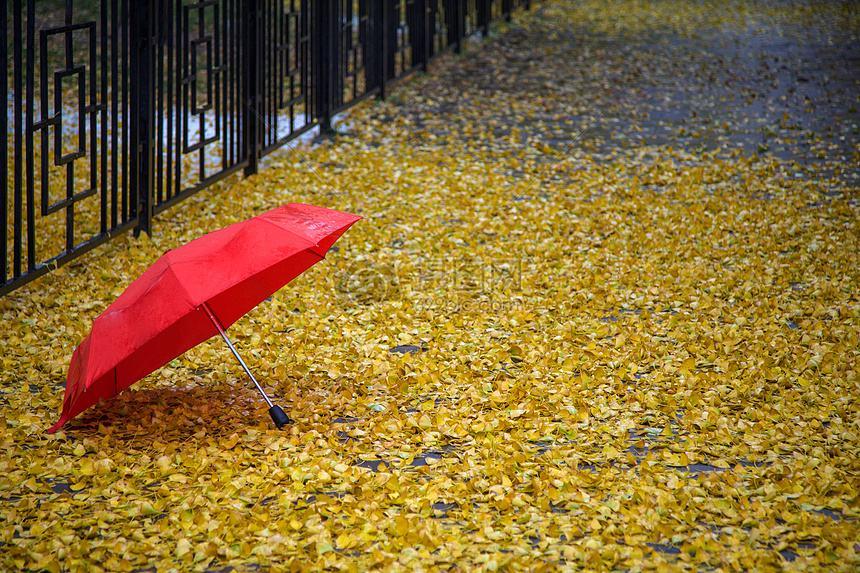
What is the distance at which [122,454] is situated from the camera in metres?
3.84

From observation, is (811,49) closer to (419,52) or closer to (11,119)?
(419,52)

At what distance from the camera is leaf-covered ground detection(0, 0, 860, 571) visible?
131 inches

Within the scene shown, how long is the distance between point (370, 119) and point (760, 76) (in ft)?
17.2

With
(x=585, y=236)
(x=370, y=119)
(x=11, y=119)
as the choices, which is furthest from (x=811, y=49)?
(x=11, y=119)

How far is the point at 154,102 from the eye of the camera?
6.46 meters

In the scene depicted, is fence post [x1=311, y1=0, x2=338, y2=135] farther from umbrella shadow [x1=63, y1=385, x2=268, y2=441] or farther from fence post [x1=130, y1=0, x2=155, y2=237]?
umbrella shadow [x1=63, y1=385, x2=268, y2=441]

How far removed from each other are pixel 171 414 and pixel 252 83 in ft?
14.1

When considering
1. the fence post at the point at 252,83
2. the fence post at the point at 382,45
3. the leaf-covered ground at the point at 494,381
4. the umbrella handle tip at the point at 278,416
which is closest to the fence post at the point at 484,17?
the fence post at the point at 382,45

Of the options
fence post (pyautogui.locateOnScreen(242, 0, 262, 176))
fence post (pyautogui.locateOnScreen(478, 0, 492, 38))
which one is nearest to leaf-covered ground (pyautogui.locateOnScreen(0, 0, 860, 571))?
fence post (pyautogui.locateOnScreen(242, 0, 262, 176))

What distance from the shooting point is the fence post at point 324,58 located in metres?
8.95

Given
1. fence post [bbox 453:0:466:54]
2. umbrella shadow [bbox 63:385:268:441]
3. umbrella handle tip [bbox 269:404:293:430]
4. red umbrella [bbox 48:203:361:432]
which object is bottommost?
umbrella shadow [bbox 63:385:268:441]

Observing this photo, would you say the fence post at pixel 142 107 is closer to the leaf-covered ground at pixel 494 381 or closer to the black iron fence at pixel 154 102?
the black iron fence at pixel 154 102

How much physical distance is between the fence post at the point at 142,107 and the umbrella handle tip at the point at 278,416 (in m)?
2.88

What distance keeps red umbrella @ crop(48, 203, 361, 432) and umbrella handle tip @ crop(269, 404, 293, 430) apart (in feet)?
1.41
